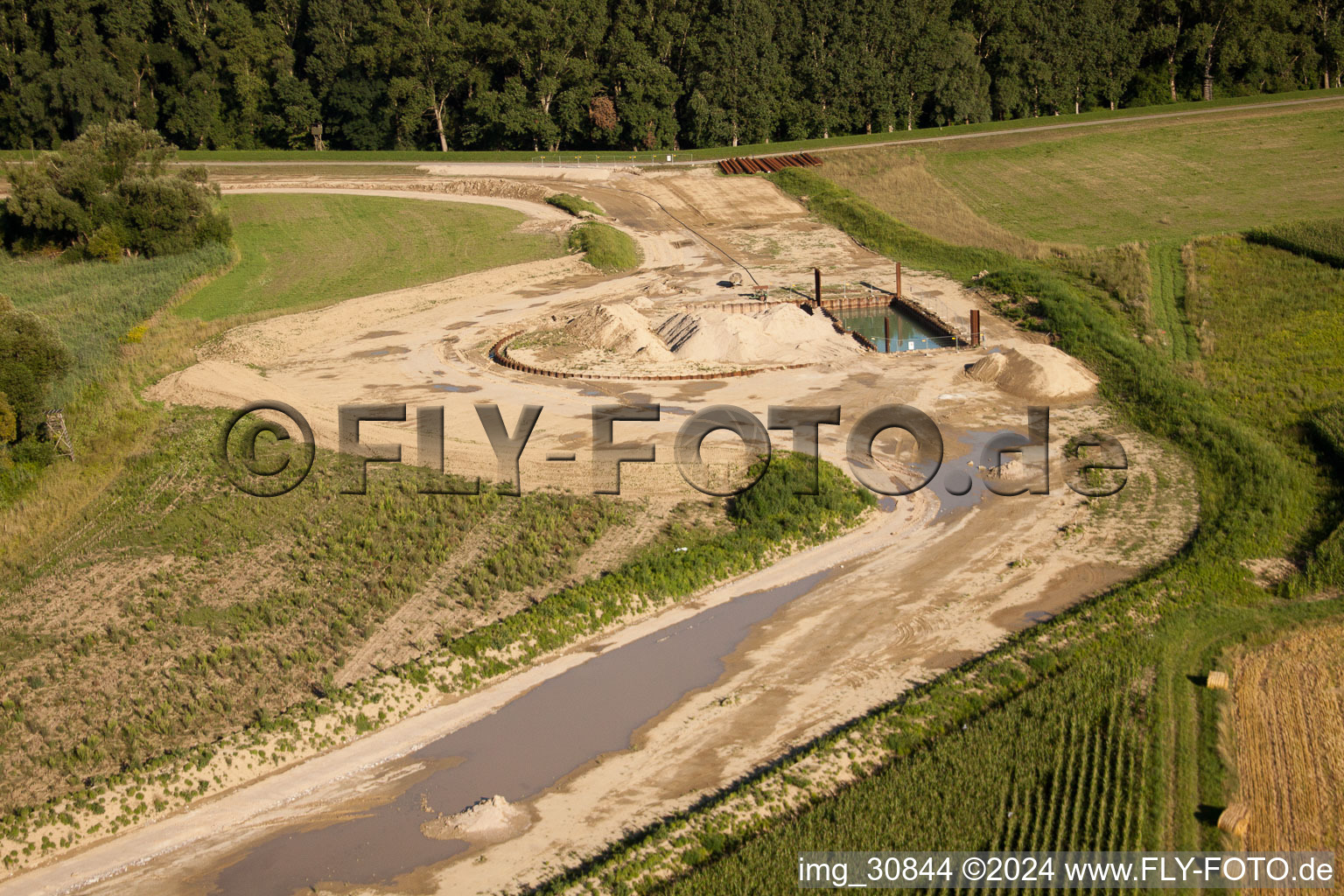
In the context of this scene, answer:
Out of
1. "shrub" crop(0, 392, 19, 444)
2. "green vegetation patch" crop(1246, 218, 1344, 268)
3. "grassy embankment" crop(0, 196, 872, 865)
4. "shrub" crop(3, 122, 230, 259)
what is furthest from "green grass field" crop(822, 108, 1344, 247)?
"shrub" crop(0, 392, 19, 444)

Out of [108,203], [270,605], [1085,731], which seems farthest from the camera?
[108,203]

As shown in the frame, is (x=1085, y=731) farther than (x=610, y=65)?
No

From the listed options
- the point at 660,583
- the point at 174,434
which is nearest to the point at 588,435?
the point at 660,583

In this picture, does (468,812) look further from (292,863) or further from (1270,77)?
(1270,77)

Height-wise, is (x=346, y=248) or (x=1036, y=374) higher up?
(x=346, y=248)

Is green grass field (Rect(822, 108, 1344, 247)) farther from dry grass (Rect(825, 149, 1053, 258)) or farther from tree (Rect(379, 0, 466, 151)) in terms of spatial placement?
tree (Rect(379, 0, 466, 151))

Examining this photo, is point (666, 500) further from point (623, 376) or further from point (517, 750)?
point (517, 750)

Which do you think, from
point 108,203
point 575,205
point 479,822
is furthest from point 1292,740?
point 108,203
